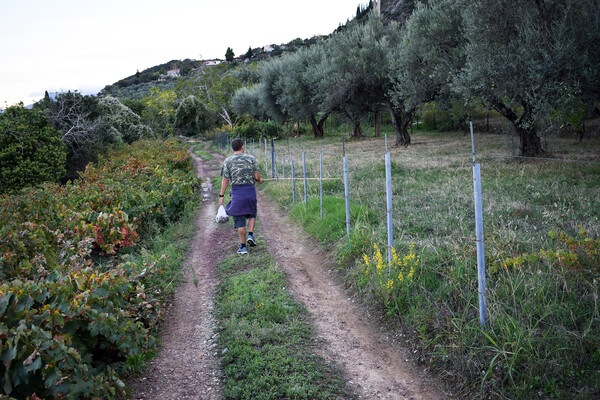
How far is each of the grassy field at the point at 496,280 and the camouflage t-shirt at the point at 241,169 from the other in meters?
1.72

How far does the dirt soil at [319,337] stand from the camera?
12.0 ft

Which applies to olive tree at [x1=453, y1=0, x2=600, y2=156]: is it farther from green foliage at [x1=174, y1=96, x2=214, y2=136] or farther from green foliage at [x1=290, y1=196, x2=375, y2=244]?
green foliage at [x1=174, y1=96, x2=214, y2=136]

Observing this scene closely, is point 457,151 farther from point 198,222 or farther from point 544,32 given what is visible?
point 198,222

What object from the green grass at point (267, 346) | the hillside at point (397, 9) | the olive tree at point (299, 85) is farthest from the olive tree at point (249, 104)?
the green grass at point (267, 346)

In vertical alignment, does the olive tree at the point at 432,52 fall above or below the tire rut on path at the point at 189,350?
above

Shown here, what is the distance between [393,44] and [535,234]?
66.5 feet

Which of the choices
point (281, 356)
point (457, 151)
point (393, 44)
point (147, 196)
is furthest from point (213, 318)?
point (393, 44)

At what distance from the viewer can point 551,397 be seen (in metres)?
3.12

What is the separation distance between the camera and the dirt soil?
12.0ft

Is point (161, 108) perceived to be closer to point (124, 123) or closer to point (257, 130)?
point (257, 130)

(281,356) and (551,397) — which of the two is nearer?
(551,397)

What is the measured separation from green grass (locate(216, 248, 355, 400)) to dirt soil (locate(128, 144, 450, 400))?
134 mm

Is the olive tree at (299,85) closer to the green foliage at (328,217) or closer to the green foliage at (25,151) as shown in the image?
the green foliage at (25,151)

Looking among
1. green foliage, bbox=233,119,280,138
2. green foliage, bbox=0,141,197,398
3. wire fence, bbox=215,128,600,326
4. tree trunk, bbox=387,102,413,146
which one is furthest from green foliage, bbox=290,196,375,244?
green foliage, bbox=233,119,280,138
